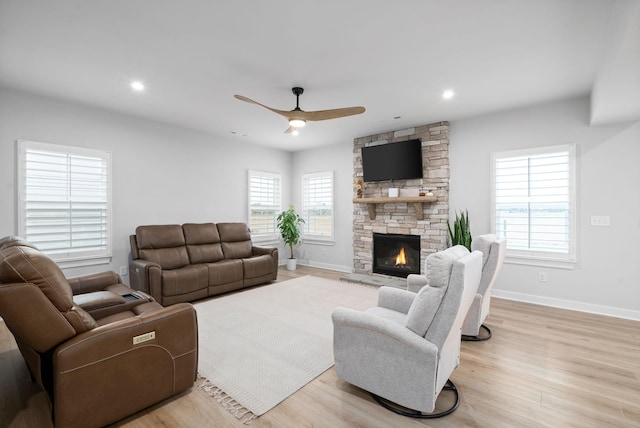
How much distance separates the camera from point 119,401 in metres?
1.83

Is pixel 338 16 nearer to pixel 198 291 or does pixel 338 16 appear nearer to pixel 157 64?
pixel 157 64

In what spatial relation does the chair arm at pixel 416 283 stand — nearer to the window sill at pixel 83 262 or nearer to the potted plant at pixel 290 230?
the potted plant at pixel 290 230

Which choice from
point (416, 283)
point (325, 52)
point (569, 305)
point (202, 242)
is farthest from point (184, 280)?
point (569, 305)

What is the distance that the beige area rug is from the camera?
2.20 meters

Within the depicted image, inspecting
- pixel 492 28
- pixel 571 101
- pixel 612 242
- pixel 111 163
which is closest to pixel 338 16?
pixel 492 28

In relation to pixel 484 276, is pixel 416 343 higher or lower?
lower

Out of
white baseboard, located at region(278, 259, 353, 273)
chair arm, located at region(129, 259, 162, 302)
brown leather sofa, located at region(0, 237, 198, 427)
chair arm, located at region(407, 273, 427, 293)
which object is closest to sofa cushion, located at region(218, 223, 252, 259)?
chair arm, located at region(129, 259, 162, 302)

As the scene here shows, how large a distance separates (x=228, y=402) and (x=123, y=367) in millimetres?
728

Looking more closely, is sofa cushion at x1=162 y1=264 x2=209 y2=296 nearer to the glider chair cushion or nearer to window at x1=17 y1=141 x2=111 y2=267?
window at x1=17 y1=141 x2=111 y2=267

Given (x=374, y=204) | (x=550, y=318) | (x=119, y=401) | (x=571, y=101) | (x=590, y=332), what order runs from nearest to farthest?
(x=119, y=401), (x=590, y=332), (x=550, y=318), (x=571, y=101), (x=374, y=204)

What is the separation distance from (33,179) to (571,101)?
281 inches

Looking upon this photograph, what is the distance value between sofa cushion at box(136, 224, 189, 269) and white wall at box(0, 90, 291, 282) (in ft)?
1.22

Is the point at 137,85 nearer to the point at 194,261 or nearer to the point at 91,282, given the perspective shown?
the point at 91,282

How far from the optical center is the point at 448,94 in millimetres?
3793
